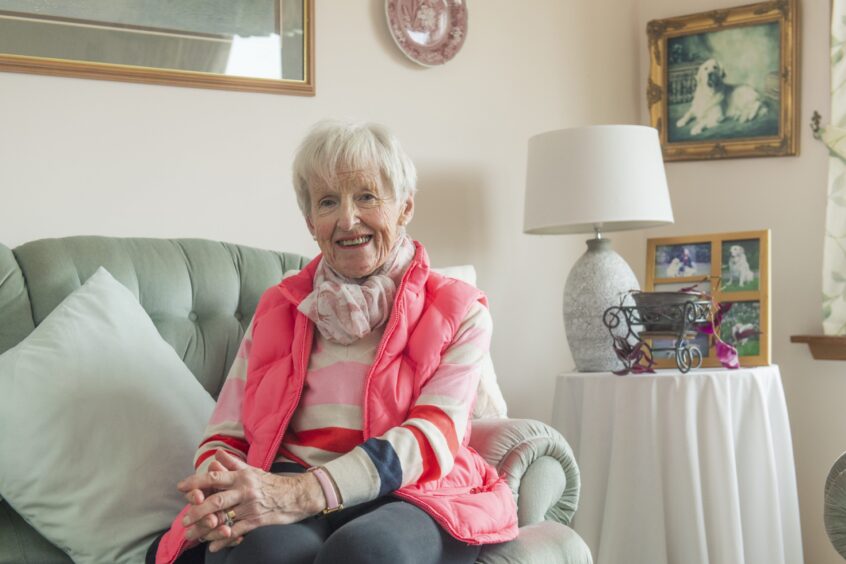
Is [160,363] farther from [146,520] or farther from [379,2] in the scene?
[379,2]

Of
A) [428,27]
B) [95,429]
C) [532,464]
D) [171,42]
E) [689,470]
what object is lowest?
[689,470]

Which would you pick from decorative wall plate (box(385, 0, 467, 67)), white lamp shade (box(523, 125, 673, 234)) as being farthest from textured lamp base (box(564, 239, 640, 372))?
decorative wall plate (box(385, 0, 467, 67))

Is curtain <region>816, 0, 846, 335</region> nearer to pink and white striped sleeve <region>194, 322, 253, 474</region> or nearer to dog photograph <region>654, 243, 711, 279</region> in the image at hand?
dog photograph <region>654, 243, 711, 279</region>

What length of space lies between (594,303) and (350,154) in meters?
1.16

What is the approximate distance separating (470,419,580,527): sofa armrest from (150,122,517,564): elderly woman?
0.52ft

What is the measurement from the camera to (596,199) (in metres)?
2.53

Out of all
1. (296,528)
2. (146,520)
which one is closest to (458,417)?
(296,528)

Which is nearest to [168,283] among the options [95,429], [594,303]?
[95,429]

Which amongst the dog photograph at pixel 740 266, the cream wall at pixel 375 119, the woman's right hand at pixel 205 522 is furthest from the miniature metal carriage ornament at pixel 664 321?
the woman's right hand at pixel 205 522

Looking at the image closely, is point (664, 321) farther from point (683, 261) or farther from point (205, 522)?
point (205, 522)

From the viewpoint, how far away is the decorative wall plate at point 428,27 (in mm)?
2682

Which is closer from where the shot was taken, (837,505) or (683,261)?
(837,505)

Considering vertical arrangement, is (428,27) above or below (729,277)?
above

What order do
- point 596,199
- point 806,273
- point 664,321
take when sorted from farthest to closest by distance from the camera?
point 806,273, point 596,199, point 664,321
